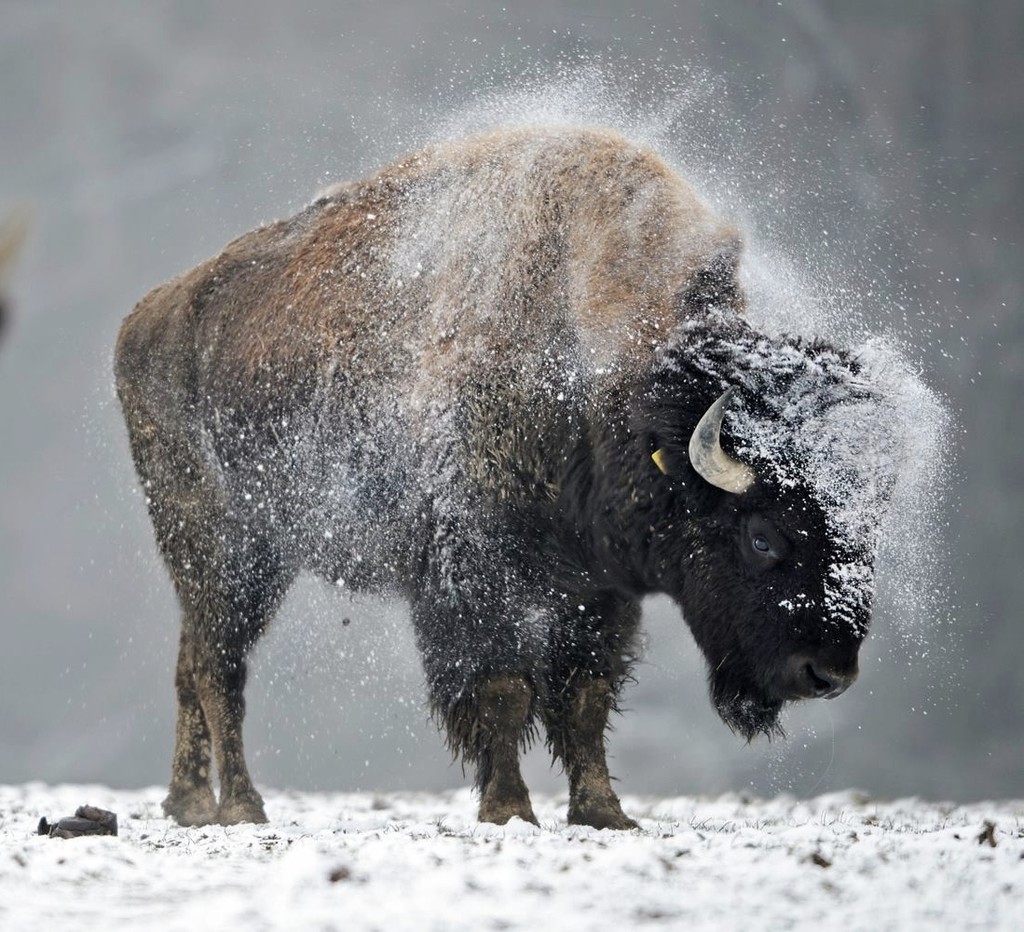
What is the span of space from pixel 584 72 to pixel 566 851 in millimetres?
4796

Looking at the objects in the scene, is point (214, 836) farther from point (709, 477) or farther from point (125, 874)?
point (709, 477)

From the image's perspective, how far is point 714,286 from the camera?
562 cm

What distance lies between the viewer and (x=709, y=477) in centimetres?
493

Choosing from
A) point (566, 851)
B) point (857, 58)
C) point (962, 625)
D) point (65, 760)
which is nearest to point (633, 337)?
point (566, 851)

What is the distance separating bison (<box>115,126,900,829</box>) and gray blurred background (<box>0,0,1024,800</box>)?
832 mm

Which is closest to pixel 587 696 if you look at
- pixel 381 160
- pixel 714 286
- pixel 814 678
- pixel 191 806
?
pixel 814 678

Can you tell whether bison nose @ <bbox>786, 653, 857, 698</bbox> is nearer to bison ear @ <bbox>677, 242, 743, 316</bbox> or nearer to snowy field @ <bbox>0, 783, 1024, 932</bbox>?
snowy field @ <bbox>0, 783, 1024, 932</bbox>

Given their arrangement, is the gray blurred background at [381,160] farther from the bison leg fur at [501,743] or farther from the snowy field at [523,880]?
the snowy field at [523,880]

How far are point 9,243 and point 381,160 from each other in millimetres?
6285

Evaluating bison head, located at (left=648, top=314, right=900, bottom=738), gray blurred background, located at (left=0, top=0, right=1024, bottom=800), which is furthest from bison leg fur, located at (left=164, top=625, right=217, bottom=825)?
bison head, located at (left=648, top=314, right=900, bottom=738)

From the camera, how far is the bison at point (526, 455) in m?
4.93

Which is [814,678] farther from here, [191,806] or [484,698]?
[191,806]

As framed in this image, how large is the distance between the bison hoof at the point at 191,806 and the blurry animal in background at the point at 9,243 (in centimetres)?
595

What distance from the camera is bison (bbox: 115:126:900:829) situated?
4926 mm
